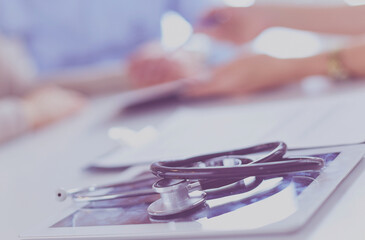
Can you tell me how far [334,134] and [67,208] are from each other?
0.95 feet

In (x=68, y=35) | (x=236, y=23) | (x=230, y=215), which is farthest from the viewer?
(x=68, y=35)

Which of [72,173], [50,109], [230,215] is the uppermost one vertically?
[50,109]

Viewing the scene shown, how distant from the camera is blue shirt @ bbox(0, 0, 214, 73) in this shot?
2.50 metres

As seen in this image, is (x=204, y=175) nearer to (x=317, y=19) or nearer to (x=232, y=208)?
(x=232, y=208)

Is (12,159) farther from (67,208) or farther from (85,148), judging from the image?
(67,208)

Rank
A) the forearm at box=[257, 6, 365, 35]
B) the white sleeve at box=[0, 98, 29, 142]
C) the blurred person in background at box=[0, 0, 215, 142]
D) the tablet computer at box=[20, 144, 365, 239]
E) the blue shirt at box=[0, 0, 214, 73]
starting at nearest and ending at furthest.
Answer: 1. the tablet computer at box=[20, 144, 365, 239]
2. the white sleeve at box=[0, 98, 29, 142]
3. the forearm at box=[257, 6, 365, 35]
4. the blurred person in background at box=[0, 0, 215, 142]
5. the blue shirt at box=[0, 0, 214, 73]

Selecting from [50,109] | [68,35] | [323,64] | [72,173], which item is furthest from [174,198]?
[68,35]

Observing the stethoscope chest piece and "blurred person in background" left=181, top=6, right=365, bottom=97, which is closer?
the stethoscope chest piece

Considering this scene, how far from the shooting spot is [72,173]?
2.65 ft

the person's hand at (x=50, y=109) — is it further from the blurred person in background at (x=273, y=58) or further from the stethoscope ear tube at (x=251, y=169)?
the stethoscope ear tube at (x=251, y=169)

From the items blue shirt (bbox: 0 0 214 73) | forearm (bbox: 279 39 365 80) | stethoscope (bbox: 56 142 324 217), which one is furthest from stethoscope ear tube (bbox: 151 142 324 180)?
blue shirt (bbox: 0 0 214 73)

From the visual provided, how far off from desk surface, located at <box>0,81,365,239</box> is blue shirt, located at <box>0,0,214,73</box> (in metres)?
1.05

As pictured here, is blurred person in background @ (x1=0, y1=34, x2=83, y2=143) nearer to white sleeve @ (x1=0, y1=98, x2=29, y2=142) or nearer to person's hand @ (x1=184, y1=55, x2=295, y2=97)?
white sleeve @ (x1=0, y1=98, x2=29, y2=142)

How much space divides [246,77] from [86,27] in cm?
139
